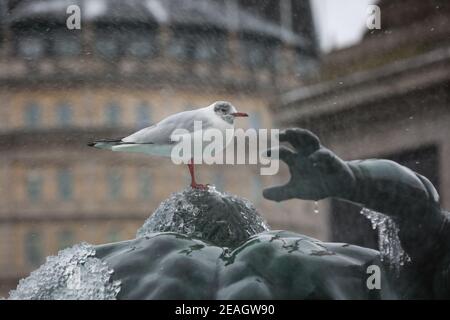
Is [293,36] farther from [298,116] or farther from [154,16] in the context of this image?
[154,16]

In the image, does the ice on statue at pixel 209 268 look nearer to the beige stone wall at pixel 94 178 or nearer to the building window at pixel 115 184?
the beige stone wall at pixel 94 178

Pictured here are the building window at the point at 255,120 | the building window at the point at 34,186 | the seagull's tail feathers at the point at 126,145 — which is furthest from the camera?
the building window at the point at 34,186

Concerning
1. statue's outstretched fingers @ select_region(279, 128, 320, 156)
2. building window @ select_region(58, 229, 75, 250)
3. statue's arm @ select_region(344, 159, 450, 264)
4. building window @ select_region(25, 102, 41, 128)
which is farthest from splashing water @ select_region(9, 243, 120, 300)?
building window @ select_region(25, 102, 41, 128)

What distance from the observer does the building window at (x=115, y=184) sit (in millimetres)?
4727

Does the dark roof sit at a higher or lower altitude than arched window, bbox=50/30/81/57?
higher

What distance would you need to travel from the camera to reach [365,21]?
16.8ft

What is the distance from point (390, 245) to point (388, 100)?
2.32 metres

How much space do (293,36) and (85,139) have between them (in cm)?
120

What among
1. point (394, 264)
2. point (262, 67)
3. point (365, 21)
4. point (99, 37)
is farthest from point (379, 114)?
point (394, 264)

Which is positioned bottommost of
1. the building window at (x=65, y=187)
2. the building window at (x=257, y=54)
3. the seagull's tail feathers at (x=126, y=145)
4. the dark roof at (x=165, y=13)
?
the building window at (x=65, y=187)

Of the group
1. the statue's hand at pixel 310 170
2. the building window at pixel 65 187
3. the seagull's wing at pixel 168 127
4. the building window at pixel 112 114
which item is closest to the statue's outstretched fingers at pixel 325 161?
the statue's hand at pixel 310 170

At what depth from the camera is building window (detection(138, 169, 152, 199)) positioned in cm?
459

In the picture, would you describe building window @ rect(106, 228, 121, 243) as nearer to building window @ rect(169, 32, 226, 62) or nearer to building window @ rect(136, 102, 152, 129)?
building window @ rect(136, 102, 152, 129)

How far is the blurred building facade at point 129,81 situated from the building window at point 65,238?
17 mm
